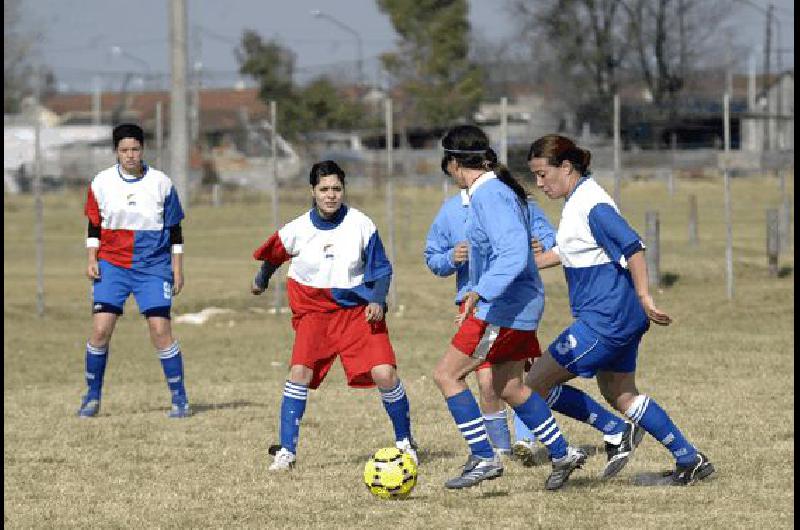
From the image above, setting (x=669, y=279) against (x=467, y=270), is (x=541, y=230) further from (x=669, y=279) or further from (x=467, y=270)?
(x=669, y=279)

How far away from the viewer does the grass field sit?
8000 mm

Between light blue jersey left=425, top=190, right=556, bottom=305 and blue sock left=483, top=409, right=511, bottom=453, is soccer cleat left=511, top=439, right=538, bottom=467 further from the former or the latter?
light blue jersey left=425, top=190, right=556, bottom=305

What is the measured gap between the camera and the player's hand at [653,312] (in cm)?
781

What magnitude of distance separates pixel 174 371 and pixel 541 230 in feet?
11.9

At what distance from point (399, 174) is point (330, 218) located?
30.3 metres

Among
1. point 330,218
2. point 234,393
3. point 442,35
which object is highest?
point 442,35

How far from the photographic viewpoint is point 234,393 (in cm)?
1358

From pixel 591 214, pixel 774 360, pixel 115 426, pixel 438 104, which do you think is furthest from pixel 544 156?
pixel 438 104

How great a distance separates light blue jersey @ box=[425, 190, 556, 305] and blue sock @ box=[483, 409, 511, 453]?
66 centimetres

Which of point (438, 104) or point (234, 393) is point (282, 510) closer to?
point (234, 393)

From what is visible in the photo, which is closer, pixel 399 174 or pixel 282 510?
pixel 282 510

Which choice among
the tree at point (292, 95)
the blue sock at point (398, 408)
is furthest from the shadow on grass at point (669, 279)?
the tree at point (292, 95)

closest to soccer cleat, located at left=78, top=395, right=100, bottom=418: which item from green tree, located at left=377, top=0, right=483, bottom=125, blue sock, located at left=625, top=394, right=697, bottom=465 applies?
blue sock, located at left=625, top=394, right=697, bottom=465

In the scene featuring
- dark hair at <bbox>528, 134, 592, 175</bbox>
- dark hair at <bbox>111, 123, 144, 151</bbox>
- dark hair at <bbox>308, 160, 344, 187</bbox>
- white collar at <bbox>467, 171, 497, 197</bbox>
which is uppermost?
dark hair at <bbox>111, 123, 144, 151</bbox>
